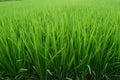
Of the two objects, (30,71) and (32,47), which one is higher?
(32,47)

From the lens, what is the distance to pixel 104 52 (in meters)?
0.89

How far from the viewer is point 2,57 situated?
83 centimetres

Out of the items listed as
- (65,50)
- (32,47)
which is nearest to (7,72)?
(32,47)

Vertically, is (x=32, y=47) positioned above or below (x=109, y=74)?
above

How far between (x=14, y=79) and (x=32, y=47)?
164 millimetres

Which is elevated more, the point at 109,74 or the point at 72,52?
the point at 72,52

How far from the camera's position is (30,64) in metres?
0.85

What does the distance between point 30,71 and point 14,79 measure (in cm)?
8

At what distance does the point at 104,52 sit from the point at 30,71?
363 millimetres

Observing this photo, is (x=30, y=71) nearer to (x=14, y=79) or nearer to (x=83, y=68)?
(x=14, y=79)

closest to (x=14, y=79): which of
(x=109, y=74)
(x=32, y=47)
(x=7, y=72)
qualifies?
(x=7, y=72)

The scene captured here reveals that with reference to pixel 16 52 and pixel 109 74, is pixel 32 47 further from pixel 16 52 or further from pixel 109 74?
pixel 109 74

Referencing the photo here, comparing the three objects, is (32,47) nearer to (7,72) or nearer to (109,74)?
(7,72)

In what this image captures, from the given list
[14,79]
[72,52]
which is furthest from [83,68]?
[14,79]
